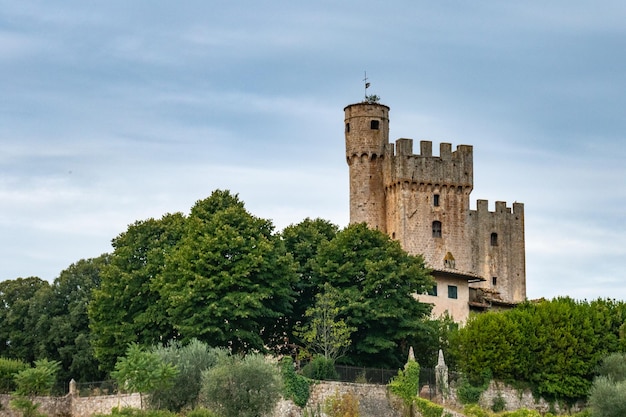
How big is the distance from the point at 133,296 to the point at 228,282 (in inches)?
246

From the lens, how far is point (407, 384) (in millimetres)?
57562

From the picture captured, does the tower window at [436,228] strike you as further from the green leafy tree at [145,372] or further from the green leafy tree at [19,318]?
the green leafy tree at [145,372]

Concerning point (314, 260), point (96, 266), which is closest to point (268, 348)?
point (314, 260)

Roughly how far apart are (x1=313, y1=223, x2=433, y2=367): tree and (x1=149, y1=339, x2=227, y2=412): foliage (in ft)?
27.9

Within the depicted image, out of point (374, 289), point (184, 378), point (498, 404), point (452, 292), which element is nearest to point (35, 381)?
point (184, 378)

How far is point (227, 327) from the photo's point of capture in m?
58.3

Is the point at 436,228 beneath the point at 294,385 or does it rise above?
above

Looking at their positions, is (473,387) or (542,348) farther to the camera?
(542,348)

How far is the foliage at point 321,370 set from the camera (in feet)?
187

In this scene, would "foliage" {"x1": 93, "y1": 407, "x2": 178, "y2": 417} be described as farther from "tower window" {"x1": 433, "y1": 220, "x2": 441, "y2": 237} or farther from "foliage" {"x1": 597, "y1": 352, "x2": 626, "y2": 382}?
"tower window" {"x1": 433, "y1": 220, "x2": 441, "y2": 237}

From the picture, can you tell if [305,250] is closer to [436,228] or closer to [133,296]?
[133,296]

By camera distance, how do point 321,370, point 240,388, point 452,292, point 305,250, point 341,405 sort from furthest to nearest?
point 452,292, point 305,250, point 321,370, point 341,405, point 240,388

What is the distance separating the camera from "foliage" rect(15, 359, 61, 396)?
192ft

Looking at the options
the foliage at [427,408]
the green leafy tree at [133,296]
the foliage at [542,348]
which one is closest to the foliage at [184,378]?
the green leafy tree at [133,296]
